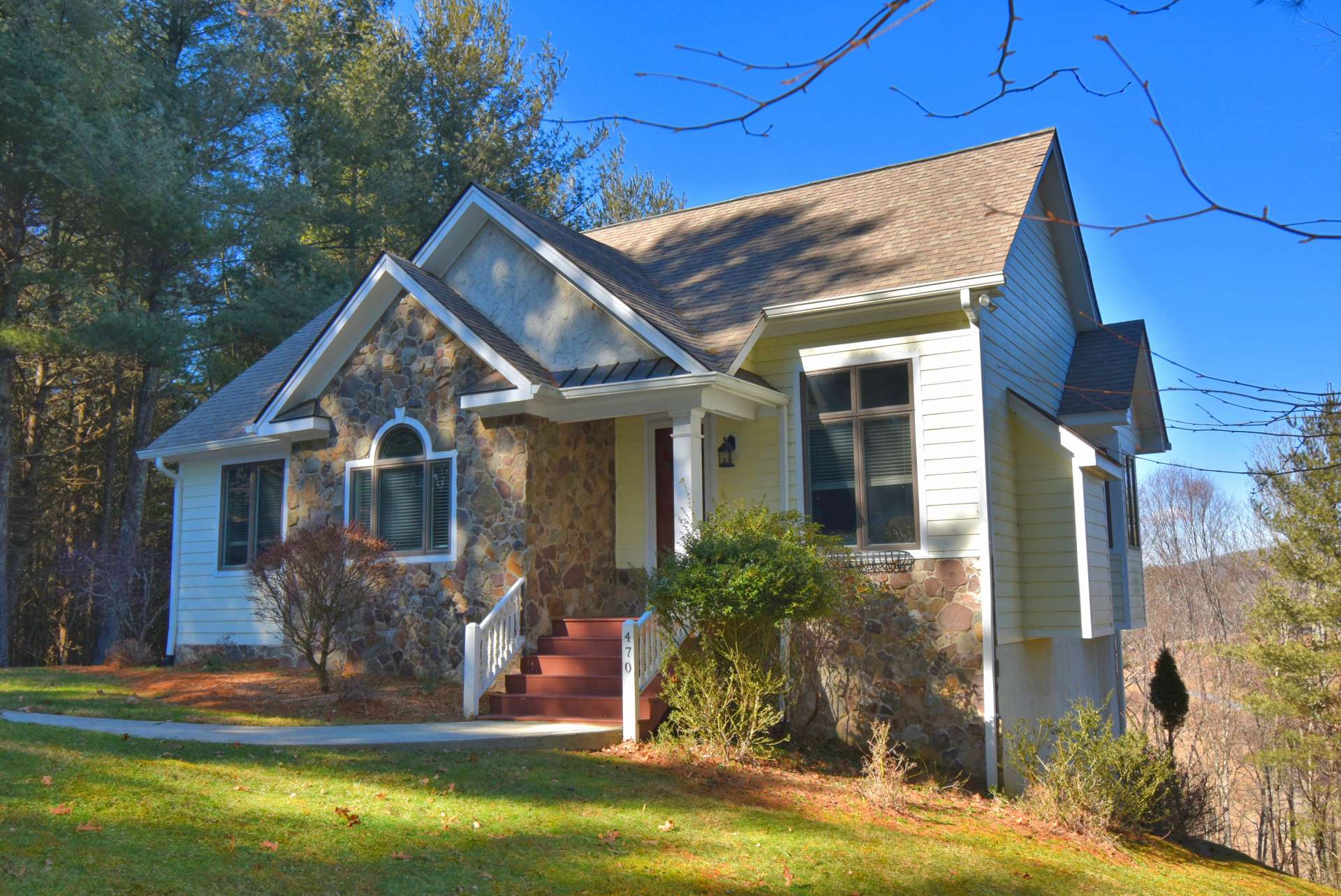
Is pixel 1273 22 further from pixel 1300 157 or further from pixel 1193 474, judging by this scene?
pixel 1193 474

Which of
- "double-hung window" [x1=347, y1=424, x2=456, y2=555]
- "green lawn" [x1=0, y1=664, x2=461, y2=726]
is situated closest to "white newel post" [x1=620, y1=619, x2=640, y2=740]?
"green lawn" [x1=0, y1=664, x2=461, y2=726]

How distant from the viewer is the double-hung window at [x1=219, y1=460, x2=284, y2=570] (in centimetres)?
1451

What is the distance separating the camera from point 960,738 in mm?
9906

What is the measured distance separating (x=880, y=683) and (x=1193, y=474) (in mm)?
27712

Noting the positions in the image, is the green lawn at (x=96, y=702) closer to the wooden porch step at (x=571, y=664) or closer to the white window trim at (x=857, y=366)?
the wooden porch step at (x=571, y=664)

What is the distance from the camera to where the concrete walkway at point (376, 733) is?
809cm

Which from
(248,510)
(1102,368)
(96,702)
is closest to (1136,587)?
(1102,368)

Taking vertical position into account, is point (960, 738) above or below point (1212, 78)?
below

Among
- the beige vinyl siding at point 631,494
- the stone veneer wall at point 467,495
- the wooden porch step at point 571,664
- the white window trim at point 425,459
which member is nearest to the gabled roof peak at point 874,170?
the beige vinyl siding at point 631,494

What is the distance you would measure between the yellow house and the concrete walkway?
54cm

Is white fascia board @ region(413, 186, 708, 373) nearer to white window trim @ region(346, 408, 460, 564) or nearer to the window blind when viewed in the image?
white window trim @ region(346, 408, 460, 564)

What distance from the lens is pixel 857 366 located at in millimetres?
10828

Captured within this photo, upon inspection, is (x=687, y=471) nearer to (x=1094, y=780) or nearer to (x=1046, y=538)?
(x=1046, y=538)

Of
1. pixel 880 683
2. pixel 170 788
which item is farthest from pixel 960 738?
pixel 170 788
